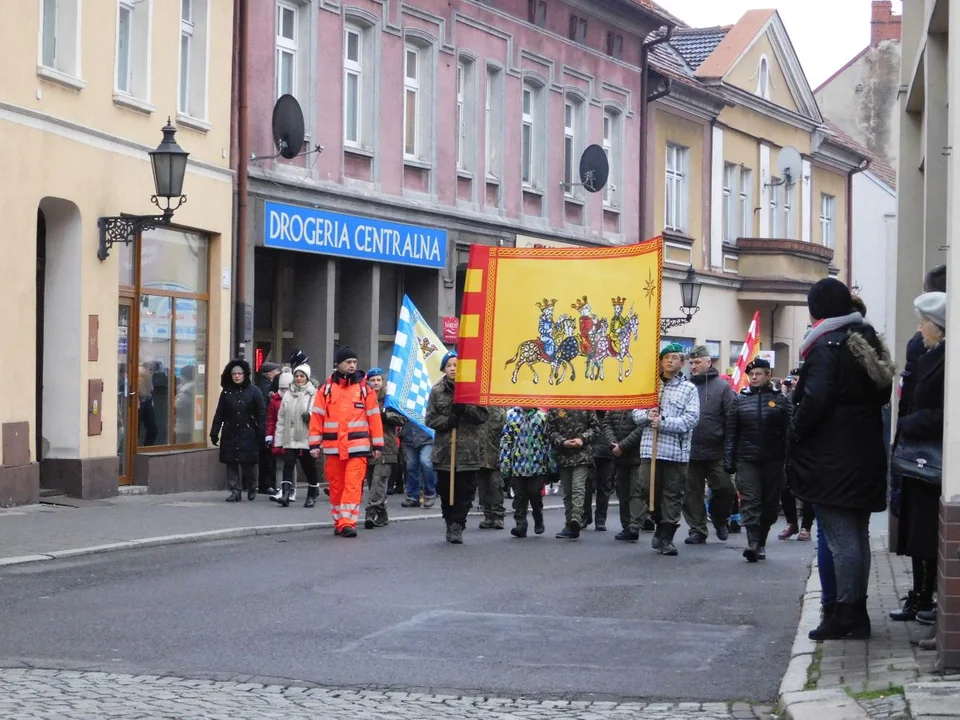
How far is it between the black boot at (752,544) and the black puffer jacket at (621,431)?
2116mm

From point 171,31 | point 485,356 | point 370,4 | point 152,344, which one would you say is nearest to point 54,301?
point 152,344

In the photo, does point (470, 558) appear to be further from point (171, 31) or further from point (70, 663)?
point (171, 31)

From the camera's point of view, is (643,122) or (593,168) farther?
(643,122)

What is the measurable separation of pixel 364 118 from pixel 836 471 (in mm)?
17764

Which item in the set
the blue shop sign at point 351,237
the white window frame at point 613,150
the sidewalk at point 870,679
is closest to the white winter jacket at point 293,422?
the blue shop sign at point 351,237

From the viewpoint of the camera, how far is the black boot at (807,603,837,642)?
913 centimetres

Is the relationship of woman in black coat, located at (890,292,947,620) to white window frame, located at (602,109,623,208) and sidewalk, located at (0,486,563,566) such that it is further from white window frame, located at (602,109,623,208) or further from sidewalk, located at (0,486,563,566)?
white window frame, located at (602,109,623,208)

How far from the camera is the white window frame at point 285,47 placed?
23.9 metres

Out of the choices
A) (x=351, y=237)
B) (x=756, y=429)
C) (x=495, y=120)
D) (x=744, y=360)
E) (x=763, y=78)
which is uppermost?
(x=763, y=78)

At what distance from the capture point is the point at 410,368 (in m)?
21.1

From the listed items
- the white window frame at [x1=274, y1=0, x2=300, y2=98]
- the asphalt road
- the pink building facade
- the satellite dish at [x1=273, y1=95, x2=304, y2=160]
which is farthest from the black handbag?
the white window frame at [x1=274, y1=0, x2=300, y2=98]

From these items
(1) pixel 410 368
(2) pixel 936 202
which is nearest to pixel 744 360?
(1) pixel 410 368

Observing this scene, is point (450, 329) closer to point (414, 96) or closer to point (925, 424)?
point (414, 96)

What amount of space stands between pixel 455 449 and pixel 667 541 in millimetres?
2171
